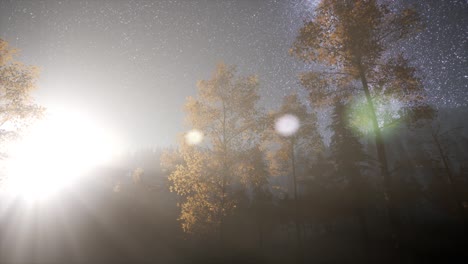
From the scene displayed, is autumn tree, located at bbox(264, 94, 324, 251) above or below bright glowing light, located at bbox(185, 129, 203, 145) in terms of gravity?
above

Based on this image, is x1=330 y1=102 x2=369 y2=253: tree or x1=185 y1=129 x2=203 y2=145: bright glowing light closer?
x1=185 y1=129 x2=203 y2=145: bright glowing light

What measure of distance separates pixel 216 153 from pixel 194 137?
58.0 inches

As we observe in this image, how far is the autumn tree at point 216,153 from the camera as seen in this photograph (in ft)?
36.0

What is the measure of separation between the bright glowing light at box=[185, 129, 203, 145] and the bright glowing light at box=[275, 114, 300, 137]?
798cm

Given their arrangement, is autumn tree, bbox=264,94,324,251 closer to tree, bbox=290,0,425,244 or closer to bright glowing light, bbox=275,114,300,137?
bright glowing light, bbox=275,114,300,137

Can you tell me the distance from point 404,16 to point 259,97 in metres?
6.82

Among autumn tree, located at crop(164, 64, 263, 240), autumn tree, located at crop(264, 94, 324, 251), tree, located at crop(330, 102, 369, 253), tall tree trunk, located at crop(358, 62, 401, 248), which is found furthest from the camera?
tree, located at crop(330, 102, 369, 253)

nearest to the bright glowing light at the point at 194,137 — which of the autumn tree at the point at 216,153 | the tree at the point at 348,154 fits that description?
the autumn tree at the point at 216,153

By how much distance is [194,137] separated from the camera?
38.8 feet

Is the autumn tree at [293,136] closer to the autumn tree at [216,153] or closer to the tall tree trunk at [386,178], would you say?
the autumn tree at [216,153]

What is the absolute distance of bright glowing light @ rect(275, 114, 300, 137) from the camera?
18203 mm

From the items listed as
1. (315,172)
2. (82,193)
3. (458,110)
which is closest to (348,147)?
(315,172)

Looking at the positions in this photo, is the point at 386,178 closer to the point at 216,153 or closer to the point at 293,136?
the point at 216,153

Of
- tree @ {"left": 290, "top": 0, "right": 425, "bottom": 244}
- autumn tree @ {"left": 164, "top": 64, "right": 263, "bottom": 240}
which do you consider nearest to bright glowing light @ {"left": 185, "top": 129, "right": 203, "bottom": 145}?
autumn tree @ {"left": 164, "top": 64, "right": 263, "bottom": 240}
